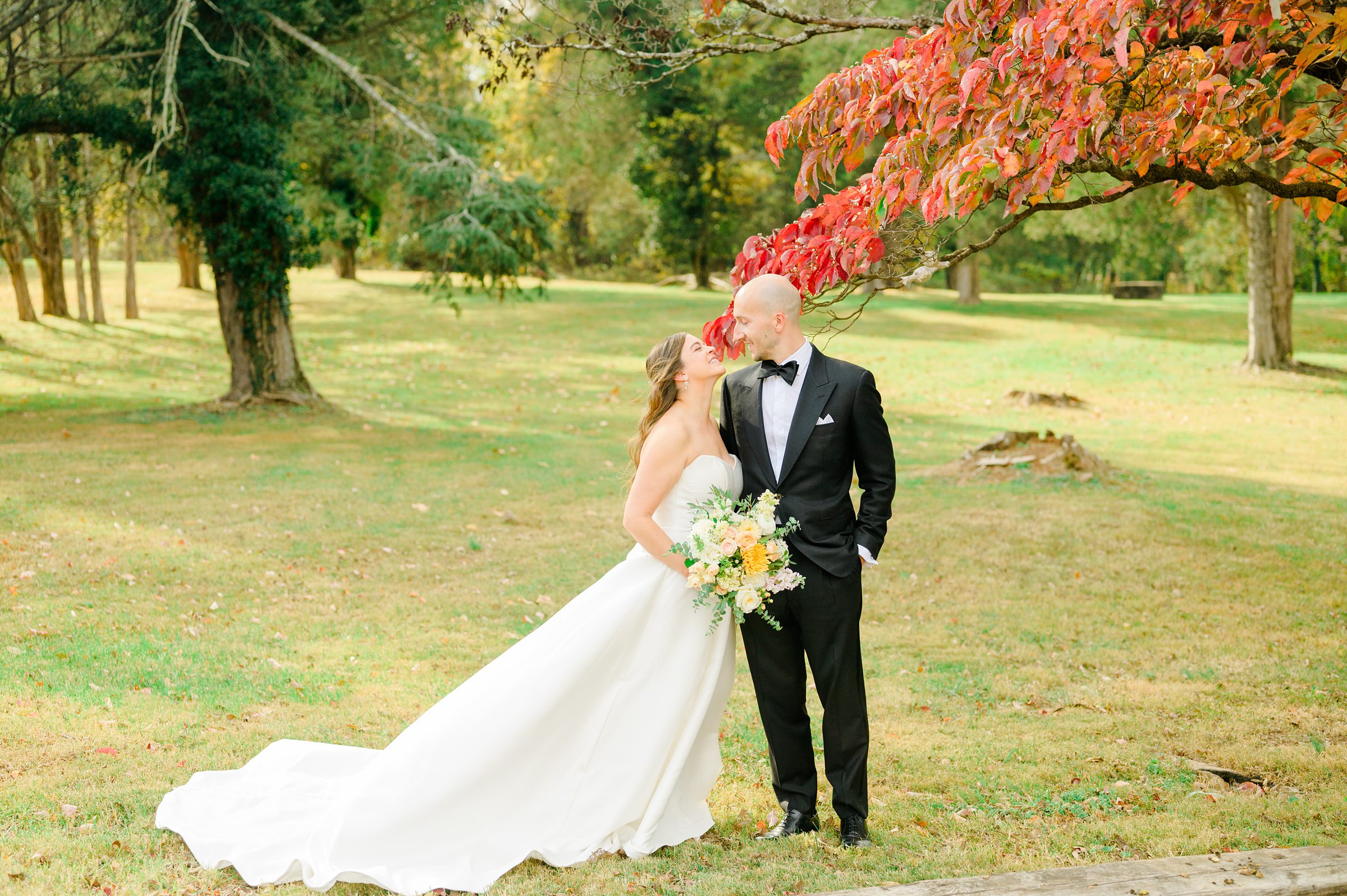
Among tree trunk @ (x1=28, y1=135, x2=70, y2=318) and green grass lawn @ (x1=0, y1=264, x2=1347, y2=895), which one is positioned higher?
tree trunk @ (x1=28, y1=135, x2=70, y2=318)

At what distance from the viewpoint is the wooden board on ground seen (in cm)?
359

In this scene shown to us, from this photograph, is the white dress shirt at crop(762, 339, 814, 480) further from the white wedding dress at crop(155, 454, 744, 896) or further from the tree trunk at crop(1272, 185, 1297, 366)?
the tree trunk at crop(1272, 185, 1297, 366)

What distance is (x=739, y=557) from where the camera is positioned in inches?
166

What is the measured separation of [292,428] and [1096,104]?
13.8 meters

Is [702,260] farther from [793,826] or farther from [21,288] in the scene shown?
[793,826]

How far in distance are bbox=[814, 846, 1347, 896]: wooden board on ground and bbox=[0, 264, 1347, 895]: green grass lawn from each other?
0.53m

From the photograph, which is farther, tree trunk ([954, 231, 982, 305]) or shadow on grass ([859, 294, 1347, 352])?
tree trunk ([954, 231, 982, 305])

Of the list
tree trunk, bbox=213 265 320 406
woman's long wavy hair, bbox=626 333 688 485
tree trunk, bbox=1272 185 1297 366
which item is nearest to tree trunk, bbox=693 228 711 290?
tree trunk, bbox=1272 185 1297 366

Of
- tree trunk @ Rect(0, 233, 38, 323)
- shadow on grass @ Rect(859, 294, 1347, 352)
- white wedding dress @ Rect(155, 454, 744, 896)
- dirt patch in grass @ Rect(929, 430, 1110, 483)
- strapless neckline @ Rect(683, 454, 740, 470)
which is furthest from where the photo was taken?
shadow on grass @ Rect(859, 294, 1347, 352)

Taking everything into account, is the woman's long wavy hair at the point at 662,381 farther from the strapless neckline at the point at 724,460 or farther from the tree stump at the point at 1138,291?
the tree stump at the point at 1138,291

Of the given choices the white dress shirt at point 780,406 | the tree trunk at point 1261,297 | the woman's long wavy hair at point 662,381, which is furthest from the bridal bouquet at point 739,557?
the tree trunk at point 1261,297

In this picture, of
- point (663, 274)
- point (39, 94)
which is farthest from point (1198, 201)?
point (39, 94)

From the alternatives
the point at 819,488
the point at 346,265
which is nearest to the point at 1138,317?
the point at 346,265

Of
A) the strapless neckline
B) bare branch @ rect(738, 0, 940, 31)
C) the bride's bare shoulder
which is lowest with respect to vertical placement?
the strapless neckline
